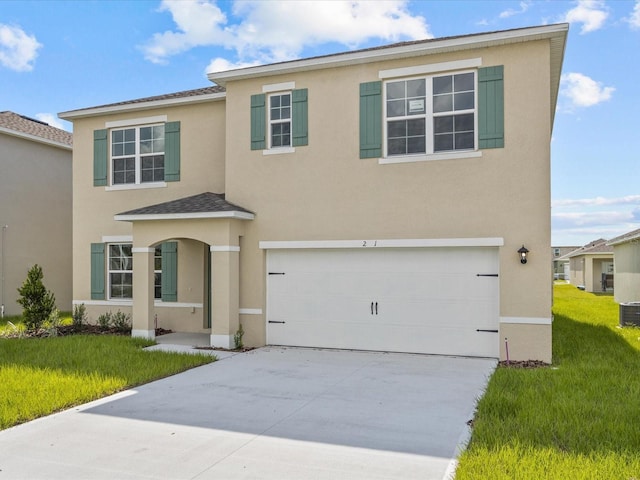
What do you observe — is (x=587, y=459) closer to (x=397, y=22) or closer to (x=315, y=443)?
(x=315, y=443)

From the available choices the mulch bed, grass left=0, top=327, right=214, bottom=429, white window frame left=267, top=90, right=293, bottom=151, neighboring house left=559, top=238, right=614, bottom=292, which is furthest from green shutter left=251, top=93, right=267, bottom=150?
neighboring house left=559, top=238, right=614, bottom=292

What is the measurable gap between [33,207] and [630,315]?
19.0 meters

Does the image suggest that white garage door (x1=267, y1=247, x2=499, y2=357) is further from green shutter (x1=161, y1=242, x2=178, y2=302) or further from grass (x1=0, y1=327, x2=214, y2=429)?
green shutter (x1=161, y1=242, x2=178, y2=302)

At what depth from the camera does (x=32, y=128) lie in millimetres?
18297

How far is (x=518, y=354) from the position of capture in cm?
965

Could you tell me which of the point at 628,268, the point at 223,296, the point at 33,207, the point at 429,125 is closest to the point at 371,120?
the point at 429,125

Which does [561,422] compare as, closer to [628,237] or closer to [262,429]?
[262,429]

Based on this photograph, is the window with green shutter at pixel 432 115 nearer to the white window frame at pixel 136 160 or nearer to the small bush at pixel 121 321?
the white window frame at pixel 136 160

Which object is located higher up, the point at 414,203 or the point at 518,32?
the point at 518,32

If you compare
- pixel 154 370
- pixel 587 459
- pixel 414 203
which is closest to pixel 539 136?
pixel 414 203

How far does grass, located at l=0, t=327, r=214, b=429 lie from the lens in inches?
266

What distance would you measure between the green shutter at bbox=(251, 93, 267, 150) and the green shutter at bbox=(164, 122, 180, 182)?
2.81 metres

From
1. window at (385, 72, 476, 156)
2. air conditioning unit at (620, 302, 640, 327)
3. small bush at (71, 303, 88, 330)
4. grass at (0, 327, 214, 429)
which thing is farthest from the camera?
air conditioning unit at (620, 302, 640, 327)

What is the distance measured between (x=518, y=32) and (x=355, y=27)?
3763mm
